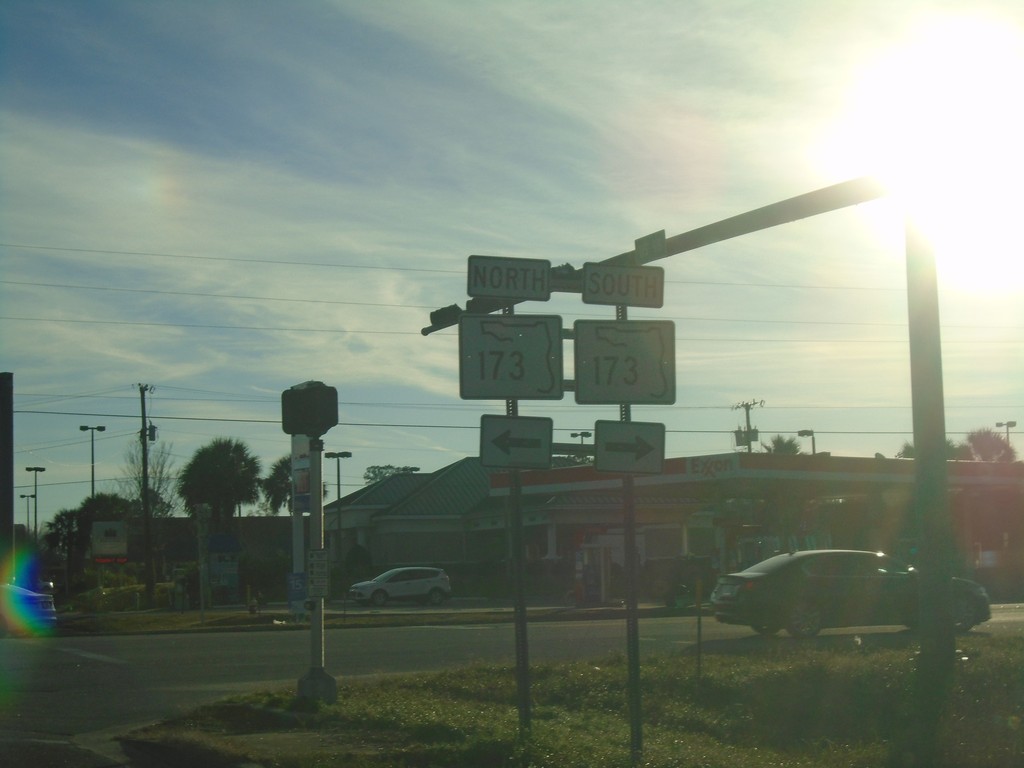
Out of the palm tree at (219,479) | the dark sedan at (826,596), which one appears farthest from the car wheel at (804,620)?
the palm tree at (219,479)

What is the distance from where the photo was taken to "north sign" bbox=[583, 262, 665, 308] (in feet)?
29.2

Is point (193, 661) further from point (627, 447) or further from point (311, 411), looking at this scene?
point (627, 447)

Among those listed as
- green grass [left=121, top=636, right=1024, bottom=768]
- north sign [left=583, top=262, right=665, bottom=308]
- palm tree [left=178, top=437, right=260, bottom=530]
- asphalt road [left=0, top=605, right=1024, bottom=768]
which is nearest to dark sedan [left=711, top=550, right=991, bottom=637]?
asphalt road [left=0, top=605, right=1024, bottom=768]

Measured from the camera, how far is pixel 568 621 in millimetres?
28422

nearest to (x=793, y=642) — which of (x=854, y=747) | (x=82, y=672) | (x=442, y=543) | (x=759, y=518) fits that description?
(x=854, y=747)

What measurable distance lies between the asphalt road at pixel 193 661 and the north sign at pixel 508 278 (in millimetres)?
4661

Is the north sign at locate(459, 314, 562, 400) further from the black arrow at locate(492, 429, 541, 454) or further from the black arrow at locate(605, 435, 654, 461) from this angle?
the black arrow at locate(605, 435, 654, 461)

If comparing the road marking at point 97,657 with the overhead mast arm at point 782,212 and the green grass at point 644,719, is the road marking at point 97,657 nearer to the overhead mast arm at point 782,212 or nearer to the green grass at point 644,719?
→ the green grass at point 644,719

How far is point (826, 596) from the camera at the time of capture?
2014 cm

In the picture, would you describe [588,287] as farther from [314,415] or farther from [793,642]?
[793,642]

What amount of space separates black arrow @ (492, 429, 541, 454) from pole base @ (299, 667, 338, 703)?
3.92 meters

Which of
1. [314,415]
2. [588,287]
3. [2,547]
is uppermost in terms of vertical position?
[588,287]

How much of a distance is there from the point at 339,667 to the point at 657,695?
21.5ft

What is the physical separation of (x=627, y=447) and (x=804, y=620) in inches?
497
